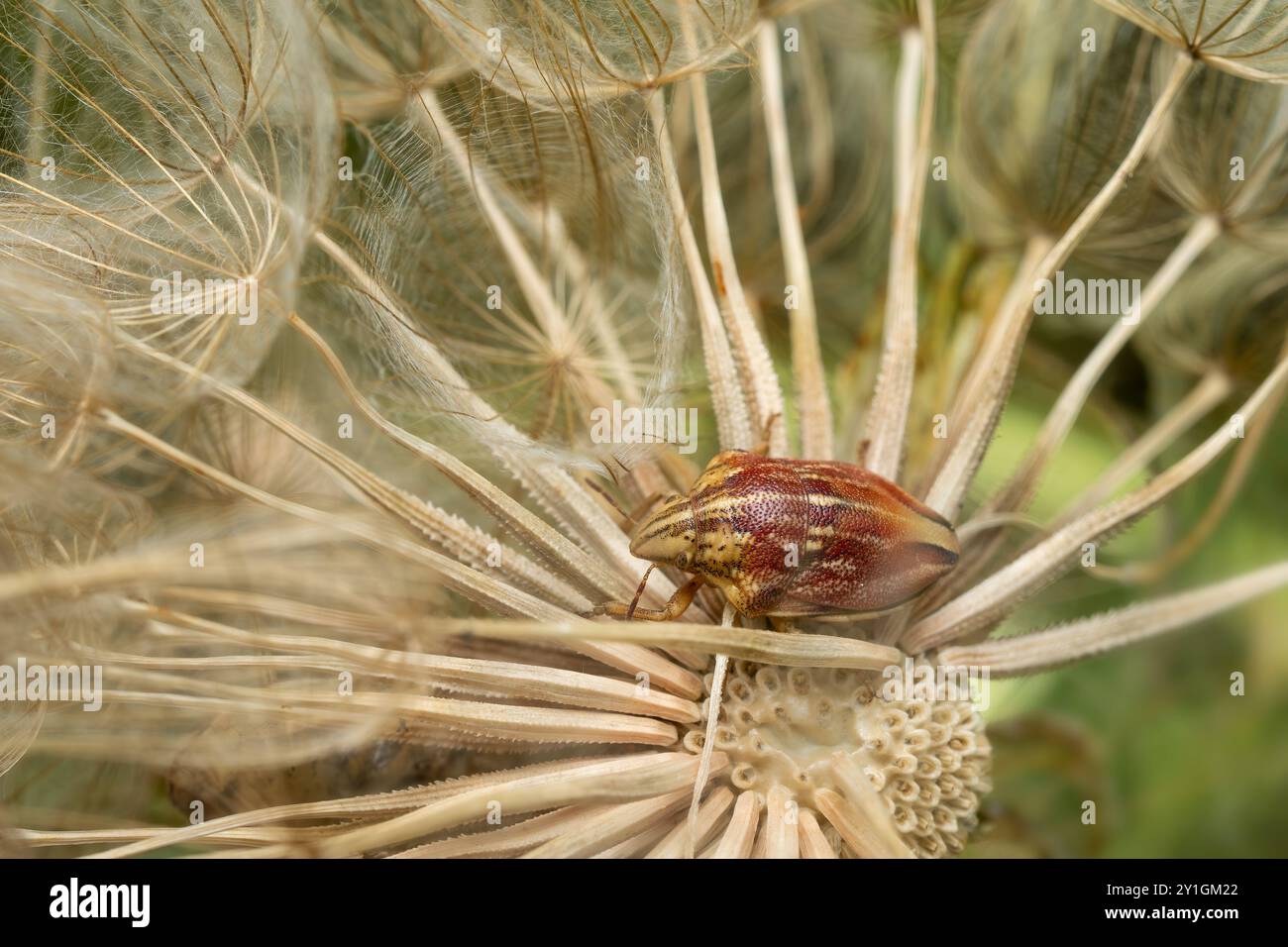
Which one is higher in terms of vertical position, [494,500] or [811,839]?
[494,500]

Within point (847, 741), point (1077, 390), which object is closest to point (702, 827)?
point (847, 741)

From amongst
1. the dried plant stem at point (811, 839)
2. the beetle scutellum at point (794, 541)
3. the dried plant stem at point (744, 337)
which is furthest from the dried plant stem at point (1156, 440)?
the dried plant stem at point (811, 839)

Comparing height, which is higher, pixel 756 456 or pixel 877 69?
pixel 877 69

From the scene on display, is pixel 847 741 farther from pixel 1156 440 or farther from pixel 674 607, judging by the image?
pixel 1156 440

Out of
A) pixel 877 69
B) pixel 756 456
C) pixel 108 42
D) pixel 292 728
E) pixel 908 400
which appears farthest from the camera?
pixel 877 69

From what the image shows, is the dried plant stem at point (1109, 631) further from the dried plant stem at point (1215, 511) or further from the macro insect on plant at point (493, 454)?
the dried plant stem at point (1215, 511)
